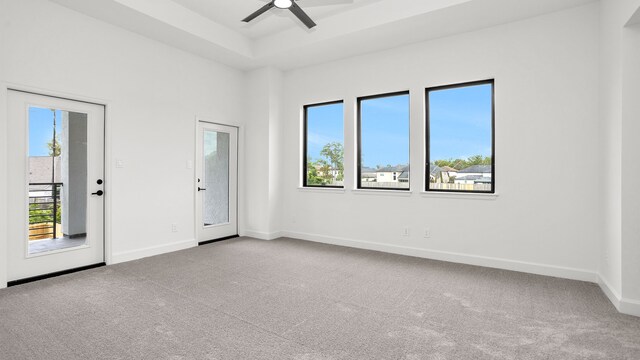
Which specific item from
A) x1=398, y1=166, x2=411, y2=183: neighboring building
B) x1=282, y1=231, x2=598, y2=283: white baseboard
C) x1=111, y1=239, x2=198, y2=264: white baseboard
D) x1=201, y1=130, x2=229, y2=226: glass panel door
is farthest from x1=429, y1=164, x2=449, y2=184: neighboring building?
x1=111, y1=239, x2=198, y2=264: white baseboard

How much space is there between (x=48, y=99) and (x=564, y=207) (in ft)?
19.6

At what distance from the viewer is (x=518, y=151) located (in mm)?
4008

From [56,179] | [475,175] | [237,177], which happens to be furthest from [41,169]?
[475,175]

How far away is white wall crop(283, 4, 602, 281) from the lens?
366cm

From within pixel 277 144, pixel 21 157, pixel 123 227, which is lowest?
pixel 123 227

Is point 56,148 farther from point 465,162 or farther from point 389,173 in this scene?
point 465,162

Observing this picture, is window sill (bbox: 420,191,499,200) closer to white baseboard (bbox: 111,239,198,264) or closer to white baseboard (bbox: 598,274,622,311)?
white baseboard (bbox: 598,274,622,311)

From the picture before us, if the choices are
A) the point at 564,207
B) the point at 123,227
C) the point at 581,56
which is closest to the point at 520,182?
the point at 564,207

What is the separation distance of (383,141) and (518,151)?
6.05ft

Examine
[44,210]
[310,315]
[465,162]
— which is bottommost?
[310,315]

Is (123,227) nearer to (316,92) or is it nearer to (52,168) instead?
(52,168)

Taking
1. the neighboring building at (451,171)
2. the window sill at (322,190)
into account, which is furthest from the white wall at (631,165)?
the window sill at (322,190)

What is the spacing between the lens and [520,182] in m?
4.00

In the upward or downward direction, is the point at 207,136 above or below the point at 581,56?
below
